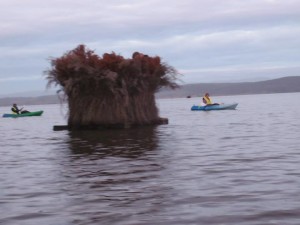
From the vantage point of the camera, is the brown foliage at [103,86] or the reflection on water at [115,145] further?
the brown foliage at [103,86]

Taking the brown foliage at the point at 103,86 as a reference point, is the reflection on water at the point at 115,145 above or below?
below

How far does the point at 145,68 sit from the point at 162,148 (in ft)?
46.0

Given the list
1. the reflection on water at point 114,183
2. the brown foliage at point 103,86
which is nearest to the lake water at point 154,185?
the reflection on water at point 114,183

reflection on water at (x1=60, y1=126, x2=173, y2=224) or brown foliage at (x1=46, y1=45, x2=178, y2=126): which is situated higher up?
brown foliage at (x1=46, y1=45, x2=178, y2=126)

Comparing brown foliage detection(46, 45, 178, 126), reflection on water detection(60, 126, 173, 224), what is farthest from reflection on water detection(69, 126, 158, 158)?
brown foliage detection(46, 45, 178, 126)

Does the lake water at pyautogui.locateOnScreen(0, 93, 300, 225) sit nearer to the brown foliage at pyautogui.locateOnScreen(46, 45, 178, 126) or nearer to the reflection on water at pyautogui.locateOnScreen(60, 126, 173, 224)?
the reflection on water at pyautogui.locateOnScreen(60, 126, 173, 224)

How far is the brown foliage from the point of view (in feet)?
98.0

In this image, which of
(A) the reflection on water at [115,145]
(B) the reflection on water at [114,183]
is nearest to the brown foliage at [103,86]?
(A) the reflection on water at [115,145]

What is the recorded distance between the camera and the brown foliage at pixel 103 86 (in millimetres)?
29875

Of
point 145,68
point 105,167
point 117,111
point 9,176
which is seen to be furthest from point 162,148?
point 145,68

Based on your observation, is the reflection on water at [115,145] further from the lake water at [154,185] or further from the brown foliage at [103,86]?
the brown foliage at [103,86]

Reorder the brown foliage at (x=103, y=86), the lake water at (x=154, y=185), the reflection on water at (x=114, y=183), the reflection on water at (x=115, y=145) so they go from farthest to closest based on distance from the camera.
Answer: the brown foliage at (x=103, y=86) < the reflection on water at (x=115, y=145) < the reflection on water at (x=114, y=183) < the lake water at (x=154, y=185)

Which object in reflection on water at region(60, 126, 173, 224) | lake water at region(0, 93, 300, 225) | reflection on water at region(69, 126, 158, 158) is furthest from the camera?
reflection on water at region(69, 126, 158, 158)

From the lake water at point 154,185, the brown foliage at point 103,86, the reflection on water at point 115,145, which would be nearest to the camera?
the lake water at point 154,185
